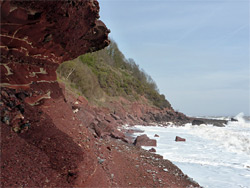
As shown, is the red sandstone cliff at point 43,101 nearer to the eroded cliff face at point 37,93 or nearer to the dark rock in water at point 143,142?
the eroded cliff face at point 37,93

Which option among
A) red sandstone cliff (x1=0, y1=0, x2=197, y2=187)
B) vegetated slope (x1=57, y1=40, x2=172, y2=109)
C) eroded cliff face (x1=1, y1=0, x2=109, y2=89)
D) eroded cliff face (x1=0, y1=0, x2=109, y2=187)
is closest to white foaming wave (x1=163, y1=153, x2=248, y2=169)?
red sandstone cliff (x1=0, y1=0, x2=197, y2=187)

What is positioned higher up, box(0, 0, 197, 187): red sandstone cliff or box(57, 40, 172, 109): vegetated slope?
box(57, 40, 172, 109): vegetated slope

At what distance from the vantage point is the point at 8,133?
2.38m

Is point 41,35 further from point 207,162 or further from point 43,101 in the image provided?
point 207,162

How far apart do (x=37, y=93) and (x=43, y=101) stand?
0.63 ft

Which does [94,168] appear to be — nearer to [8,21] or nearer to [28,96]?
[28,96]

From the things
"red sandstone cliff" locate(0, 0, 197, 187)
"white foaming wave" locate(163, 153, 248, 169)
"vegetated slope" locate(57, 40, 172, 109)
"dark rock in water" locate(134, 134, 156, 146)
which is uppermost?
"vegetated slope" locate(57, 40, 172, 109)

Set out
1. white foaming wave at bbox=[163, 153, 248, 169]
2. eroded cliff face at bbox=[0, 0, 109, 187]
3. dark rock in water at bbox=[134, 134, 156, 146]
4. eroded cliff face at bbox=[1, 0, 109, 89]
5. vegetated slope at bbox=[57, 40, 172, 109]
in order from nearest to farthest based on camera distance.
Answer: eroded cliff face at bbox=[0, 0, 109, 187] < eroded cliff face at bbox=[1, 0, 109, 89] < white foaming wave at bbox=[163, 153, 248, 169] < dark rock in water at bbox=[134, 134, 156, 146] < vegetated slope at bbox=[57, 40, 172, 109]

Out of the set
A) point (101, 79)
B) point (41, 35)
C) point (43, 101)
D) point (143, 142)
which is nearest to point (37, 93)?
point (43, 101)

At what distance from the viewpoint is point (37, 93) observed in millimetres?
3260

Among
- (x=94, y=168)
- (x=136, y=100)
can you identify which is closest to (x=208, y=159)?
(x=94, y=168)

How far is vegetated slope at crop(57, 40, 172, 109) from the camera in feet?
56.4

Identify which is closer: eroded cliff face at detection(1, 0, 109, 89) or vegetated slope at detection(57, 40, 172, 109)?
eroded cliff face at detection(1, 0, 109, 89)

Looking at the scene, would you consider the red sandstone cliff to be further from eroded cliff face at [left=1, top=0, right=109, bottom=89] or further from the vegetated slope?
the vegetated slope
